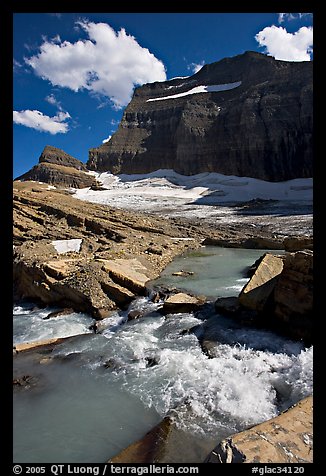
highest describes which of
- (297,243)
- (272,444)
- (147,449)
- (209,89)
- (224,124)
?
(209,89)

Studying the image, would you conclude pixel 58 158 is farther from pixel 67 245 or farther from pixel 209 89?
pixel 67 245

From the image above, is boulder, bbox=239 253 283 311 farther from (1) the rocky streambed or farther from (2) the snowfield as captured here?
(2) the snowfield

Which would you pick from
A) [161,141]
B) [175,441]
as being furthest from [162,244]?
[161,141]

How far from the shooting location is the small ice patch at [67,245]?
1572 cm

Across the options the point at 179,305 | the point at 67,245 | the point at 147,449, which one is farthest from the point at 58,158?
the point at 147,449

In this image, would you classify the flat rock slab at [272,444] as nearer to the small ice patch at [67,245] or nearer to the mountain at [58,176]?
the small ice patch at [67,245]

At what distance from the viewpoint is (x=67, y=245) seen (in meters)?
16.5

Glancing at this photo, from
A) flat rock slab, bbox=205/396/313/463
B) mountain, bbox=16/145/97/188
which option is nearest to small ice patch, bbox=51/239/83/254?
flat rock slab, bbox=205/396/313/463

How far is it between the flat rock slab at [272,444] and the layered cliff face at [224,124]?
72.1 metres

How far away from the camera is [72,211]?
23.4m

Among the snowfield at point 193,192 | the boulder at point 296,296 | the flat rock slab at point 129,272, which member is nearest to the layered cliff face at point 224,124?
the snowfield at point 193,192

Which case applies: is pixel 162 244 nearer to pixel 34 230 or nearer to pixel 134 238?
pixel 134 238

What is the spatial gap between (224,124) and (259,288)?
80.5m
